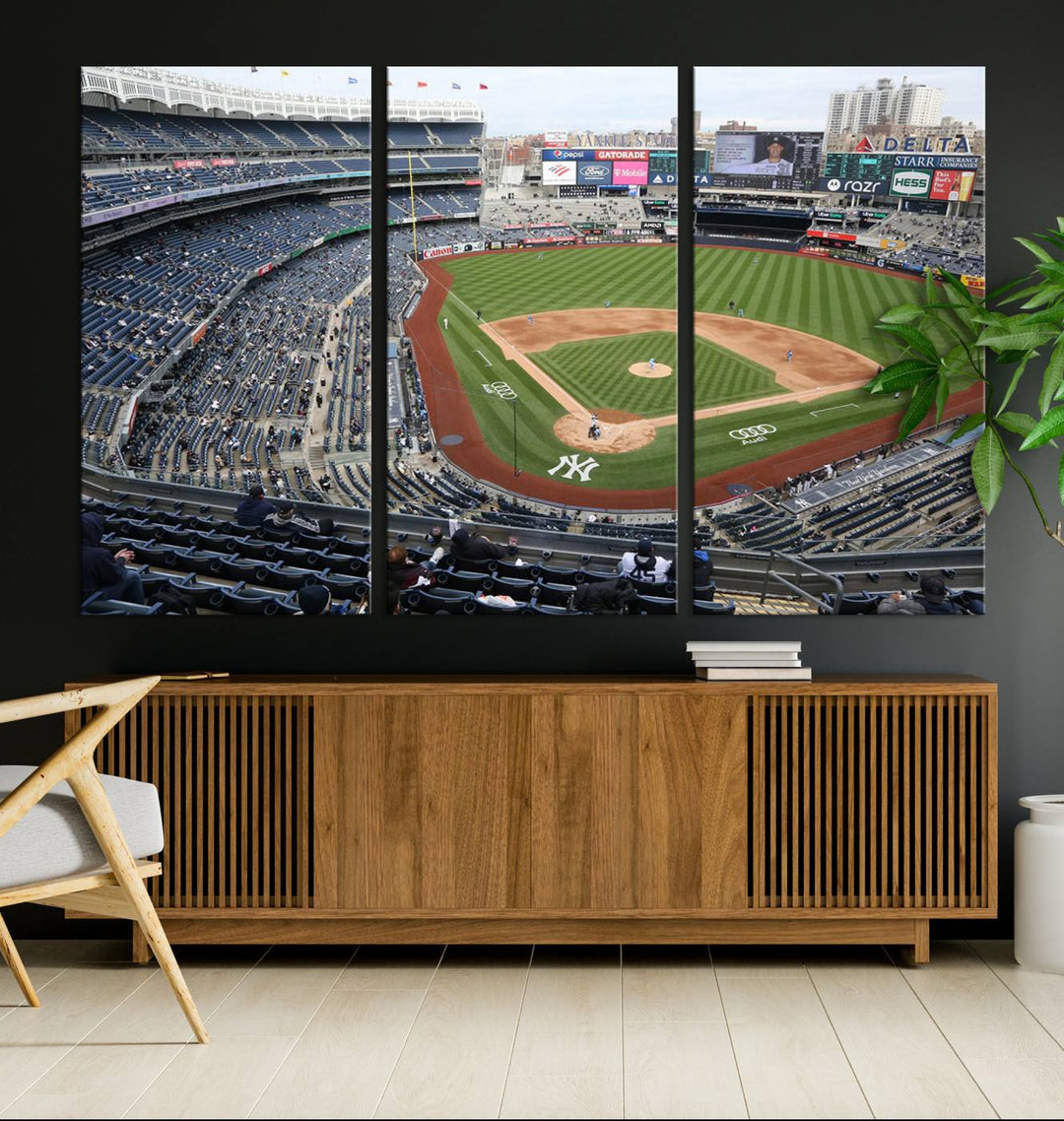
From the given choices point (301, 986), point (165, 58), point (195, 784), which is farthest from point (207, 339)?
point (301, 986)

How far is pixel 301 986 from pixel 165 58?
110 inches

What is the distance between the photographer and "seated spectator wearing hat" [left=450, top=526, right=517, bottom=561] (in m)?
3.66

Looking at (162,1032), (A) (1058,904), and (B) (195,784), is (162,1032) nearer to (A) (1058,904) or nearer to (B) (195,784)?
(B) (195,784)

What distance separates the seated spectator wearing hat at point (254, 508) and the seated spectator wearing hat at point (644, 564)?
43.4 inches

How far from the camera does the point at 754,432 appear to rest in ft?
12.0

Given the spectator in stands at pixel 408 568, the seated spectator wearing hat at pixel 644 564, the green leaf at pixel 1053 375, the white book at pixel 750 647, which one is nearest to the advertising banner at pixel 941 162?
the green leaf at pixel 1053 375

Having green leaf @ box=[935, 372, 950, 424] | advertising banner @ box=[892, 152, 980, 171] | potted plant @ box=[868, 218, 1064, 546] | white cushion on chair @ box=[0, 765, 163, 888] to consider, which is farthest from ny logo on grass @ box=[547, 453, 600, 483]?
white cushion on chair @ box=[0, 765, 163, 888]

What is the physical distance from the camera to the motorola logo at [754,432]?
143 inches

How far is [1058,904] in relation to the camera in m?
3.23

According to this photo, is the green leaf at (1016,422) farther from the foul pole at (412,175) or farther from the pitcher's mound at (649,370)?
the foul pole at (412,175)

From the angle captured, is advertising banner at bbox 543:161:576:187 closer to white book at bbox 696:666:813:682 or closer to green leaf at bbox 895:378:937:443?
green leaf at bbox 895:378:937:443

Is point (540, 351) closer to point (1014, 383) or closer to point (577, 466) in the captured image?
point (577, 466)

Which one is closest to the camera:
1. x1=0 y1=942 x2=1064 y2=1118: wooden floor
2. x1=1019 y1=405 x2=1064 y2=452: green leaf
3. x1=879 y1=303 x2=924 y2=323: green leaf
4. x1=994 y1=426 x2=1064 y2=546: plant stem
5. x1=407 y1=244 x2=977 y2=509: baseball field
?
x1=0 y1=942 x2=1064 y2=1118: wooden floor

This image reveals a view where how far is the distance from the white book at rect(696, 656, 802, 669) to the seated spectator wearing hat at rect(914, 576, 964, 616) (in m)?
0.56
